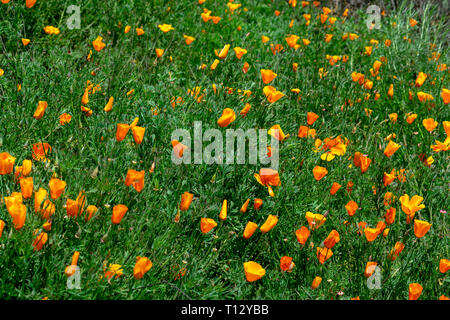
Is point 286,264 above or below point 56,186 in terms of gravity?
below

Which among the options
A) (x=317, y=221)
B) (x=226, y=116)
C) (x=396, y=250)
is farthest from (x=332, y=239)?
(x=226, y=116)

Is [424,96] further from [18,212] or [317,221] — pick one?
[18,212]

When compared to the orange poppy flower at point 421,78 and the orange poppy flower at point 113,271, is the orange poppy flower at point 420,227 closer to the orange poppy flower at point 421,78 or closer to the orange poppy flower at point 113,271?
the orange poppy flower at point 113,271

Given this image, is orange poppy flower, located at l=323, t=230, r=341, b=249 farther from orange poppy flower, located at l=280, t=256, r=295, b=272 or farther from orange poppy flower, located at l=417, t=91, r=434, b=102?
orange poppy flower, located at l=417, t=91, r=434, b=102

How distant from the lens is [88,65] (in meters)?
3.23

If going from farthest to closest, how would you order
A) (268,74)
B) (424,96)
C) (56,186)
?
(424,96) → (268,74) → (56,186)

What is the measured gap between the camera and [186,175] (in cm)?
248

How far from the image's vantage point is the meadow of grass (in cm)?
192

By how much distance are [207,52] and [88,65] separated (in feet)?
4.06

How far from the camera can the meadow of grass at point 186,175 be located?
1.92 meters

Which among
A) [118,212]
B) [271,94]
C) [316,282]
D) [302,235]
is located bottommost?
[316,282]

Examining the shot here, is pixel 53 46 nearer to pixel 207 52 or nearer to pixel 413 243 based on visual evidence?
pixel 207 52

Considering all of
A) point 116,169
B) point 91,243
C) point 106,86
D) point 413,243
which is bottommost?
point 413,243
